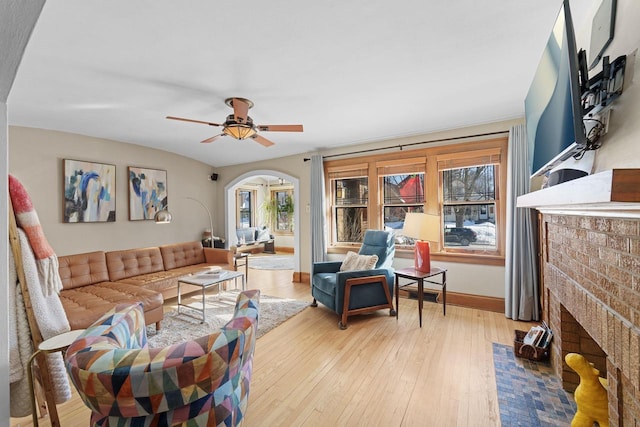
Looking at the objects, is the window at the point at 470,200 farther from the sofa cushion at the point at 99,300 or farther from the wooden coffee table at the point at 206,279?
the sofa cushion at the point at 99,300

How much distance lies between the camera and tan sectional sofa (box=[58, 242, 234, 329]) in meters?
2.79

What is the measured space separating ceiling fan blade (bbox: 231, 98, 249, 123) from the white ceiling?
0.27ft

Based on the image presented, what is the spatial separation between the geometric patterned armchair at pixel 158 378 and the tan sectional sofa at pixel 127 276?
204 centimetres

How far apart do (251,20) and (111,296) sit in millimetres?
3139

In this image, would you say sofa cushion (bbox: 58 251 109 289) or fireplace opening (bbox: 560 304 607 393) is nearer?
fireplace opening (bbox: 560 304 607 393)

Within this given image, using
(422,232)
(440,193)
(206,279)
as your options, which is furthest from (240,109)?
(440,193)

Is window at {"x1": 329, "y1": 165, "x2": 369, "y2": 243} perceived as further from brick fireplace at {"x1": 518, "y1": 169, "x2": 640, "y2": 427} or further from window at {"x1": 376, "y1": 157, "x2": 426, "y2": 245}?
brick fireplace at {"x1": 518, "y1": 169, "x2": 640, "y2": 427}

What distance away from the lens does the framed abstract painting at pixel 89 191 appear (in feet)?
12.6

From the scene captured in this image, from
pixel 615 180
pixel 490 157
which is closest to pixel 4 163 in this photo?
pixel 615 180

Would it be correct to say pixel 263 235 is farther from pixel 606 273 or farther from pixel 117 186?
Answer: pixel 606 273

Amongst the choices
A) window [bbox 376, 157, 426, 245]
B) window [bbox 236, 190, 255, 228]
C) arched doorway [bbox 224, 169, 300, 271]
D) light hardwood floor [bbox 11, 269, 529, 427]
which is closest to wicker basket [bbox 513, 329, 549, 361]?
light hardwood floor [bbox 11, 269, 529, 427]

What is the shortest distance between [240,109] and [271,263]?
16.1 feet

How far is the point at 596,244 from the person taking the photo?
54.1 inches

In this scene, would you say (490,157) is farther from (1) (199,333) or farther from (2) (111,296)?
(2) (111,296)
